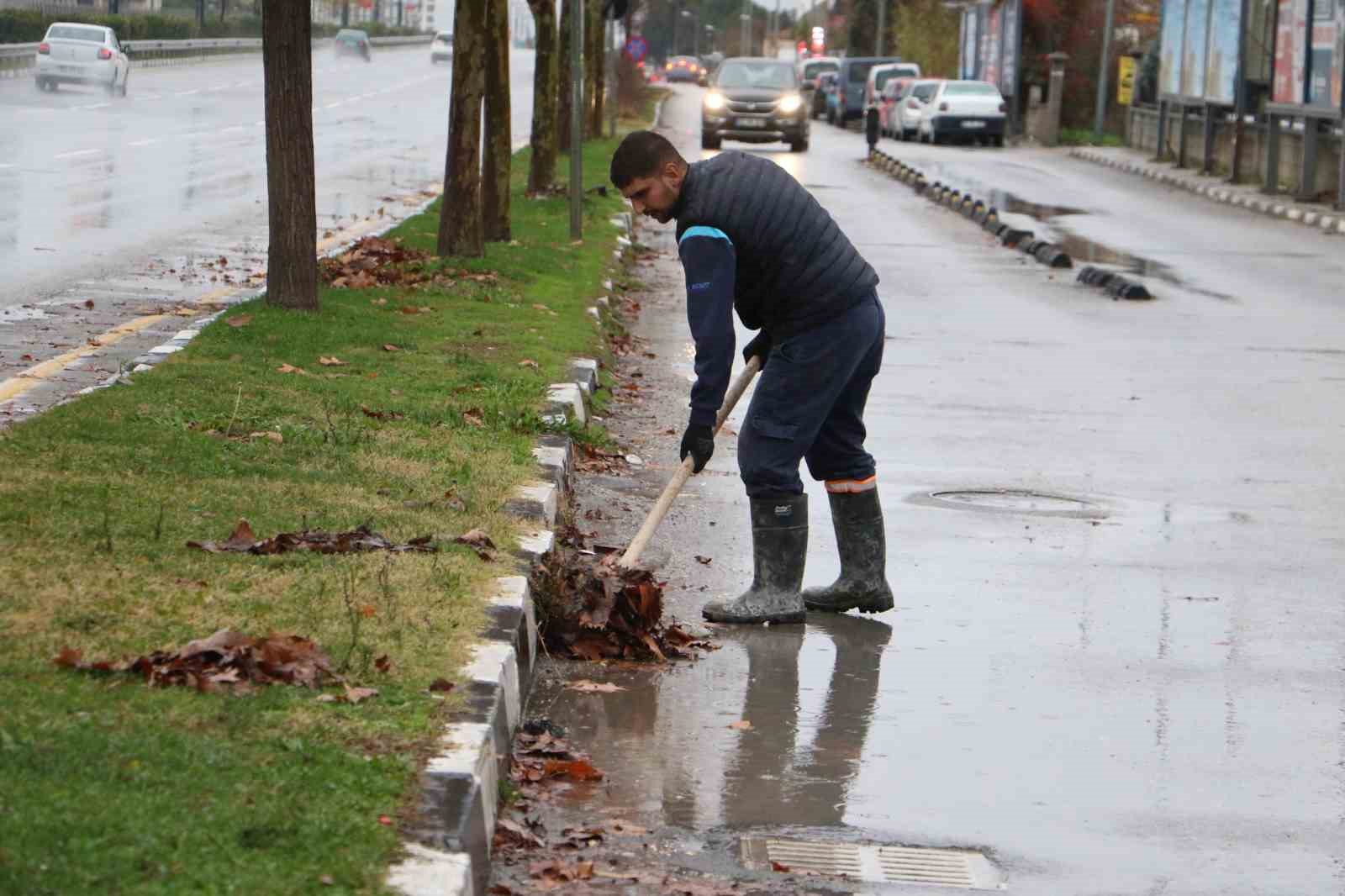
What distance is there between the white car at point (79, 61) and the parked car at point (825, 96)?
28.7m

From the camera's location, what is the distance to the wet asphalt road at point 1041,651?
496cm

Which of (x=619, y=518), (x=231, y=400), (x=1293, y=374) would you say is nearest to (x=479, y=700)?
(x=619, y=518)

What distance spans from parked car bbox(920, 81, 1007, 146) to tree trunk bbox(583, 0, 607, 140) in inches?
541

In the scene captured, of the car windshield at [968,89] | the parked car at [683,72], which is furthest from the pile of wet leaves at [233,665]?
the parked car at [683,72]

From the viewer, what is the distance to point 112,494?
21.7 feet

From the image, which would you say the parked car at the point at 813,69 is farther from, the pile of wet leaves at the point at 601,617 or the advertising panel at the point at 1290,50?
the pile of wet leaves at the point at 601,617

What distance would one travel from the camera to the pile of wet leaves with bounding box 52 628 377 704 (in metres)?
4.75

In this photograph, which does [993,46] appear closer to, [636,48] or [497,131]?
[636,48]

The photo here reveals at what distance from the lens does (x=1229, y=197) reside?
3338 centimetres

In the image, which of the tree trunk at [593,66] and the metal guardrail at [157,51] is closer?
the tree trunk at [593,66]

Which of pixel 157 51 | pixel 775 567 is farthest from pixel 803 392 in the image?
pixel 157 51

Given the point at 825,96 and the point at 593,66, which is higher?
the point at 825,96

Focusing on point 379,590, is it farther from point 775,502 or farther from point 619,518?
point 619,518

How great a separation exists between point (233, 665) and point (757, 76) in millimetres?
43240
